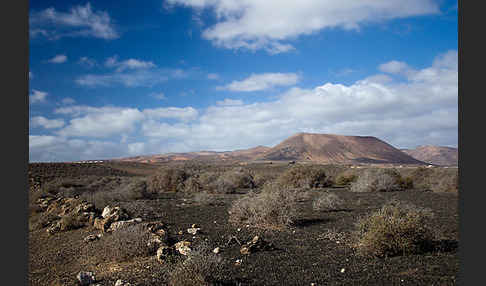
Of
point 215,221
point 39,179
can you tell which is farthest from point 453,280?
point 39,179

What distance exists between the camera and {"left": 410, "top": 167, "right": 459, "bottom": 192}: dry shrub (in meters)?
22.0

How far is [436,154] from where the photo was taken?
125 meters

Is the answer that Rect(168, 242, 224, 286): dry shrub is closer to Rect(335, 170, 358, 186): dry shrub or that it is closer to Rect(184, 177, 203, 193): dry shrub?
Rect(184, 177, 203, 193): dry shrub

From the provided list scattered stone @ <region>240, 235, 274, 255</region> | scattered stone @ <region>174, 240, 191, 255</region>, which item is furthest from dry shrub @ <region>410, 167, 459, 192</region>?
scattered stone @ <region>174, 240, 191, 255</region>

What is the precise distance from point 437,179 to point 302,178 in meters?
10.3

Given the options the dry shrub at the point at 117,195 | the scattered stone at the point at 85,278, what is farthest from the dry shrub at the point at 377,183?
the scattered stone at the point at 85,278

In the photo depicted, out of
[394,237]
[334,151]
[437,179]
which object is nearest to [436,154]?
[334,151]

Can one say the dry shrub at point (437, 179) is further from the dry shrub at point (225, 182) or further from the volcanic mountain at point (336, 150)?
the volcanic mountain at point (336, 150)

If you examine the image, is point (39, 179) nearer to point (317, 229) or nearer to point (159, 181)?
point (159, 181)

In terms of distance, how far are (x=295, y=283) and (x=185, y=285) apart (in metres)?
2.02

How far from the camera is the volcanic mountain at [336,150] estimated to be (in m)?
97.0

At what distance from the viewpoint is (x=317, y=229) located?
1032 cm

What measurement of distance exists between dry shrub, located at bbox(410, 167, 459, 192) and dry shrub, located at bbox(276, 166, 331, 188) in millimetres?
8235

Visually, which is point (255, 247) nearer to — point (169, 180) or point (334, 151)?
point (169, 180)
